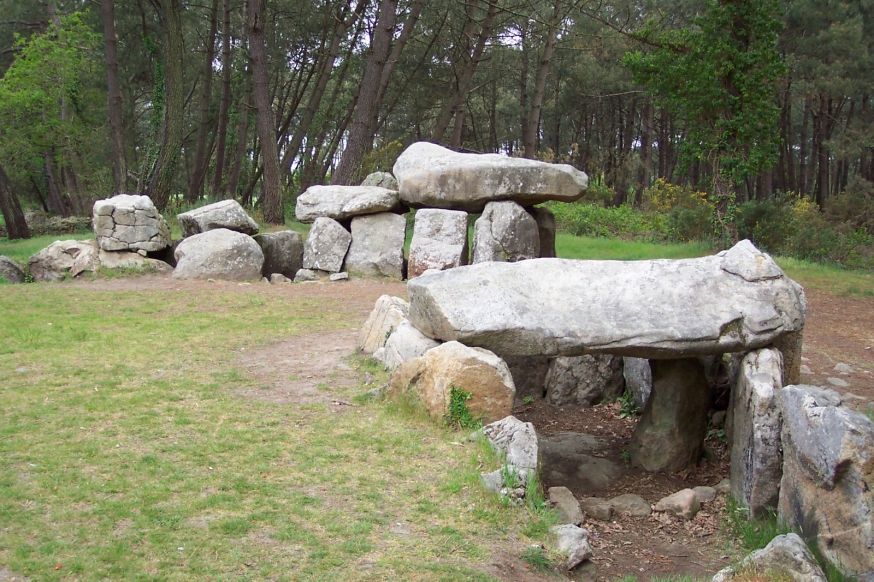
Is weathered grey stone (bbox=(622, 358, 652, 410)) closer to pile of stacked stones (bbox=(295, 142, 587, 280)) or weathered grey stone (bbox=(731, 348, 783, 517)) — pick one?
weathered grey stone (bbox=(731, 348, 783, 517))

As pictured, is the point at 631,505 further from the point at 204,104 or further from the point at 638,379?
the point at 204,104

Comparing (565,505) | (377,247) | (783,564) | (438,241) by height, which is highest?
(438,241)

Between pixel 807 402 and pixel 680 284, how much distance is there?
4.92 feet

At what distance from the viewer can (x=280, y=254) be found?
13.2 meters

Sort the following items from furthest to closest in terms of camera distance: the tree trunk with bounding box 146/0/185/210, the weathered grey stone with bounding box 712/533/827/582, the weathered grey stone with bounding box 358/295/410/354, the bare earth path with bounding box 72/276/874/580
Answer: the tree trunk with bounding box 146/0/185/210
the weathered grey stone with bounding box 358/295/410/354
the bare earth path with bounding box 72/276/874/580
the weathered grey stone with bounding box 712/533/827/582

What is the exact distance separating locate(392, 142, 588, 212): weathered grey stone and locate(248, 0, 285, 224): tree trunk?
468 cm

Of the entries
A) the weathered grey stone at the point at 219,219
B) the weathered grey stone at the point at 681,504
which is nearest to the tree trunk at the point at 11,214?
the weathered grey stone at the point at 219,219

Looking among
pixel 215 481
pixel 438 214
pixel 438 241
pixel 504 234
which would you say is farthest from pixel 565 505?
pixel 438 214

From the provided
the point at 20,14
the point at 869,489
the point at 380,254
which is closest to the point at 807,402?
the point at 869,489

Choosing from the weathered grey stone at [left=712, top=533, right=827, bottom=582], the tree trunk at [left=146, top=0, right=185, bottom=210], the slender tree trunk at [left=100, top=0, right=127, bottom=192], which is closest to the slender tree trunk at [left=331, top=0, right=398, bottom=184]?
the tree trunk at [left=146, top=0, right=185, bottom=210]

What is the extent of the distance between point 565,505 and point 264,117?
12424 millimetres

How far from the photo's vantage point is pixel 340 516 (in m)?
4.66

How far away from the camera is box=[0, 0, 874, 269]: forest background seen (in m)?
Answer: 15.0

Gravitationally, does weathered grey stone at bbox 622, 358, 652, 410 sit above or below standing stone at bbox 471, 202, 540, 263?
below
